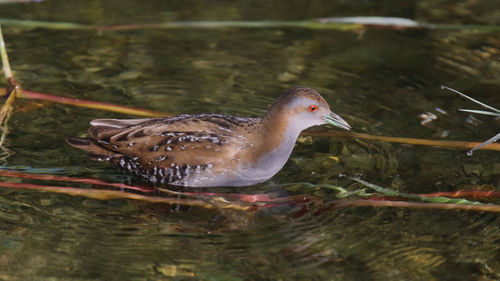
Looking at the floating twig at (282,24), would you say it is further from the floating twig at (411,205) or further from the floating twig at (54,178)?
the floating twig at (411,205)

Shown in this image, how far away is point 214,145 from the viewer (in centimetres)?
602

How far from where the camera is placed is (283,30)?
29.7ft

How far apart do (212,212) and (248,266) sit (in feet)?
2.63

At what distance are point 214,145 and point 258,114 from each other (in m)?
1.24

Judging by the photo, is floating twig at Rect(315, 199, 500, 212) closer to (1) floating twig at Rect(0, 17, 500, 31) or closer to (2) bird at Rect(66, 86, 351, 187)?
(2) bird at Rect(66, 86, 351, 187)

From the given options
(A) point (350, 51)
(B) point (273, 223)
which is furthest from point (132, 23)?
(B) point (273, 223)

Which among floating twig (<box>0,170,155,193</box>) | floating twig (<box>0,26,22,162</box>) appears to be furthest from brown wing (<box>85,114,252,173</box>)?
floating twig (<box>0,26,22,162</box>)

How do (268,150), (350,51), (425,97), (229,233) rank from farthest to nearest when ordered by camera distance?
(350,51)
(425,97)
(268,150)
(229,233)

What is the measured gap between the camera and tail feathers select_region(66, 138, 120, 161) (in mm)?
6215

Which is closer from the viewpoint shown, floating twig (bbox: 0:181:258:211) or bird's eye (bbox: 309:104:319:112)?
floating twig (bbox: 0:181:258:211)

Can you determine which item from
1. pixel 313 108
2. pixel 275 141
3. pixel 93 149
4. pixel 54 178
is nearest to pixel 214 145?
pixel 275 141

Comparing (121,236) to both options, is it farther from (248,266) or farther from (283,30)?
(283,30)

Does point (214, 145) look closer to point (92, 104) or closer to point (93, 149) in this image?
point (93, 149)

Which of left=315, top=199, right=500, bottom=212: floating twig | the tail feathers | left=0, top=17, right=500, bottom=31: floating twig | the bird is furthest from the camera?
left=0, top=17, right=500, bottom=31: floating twig
